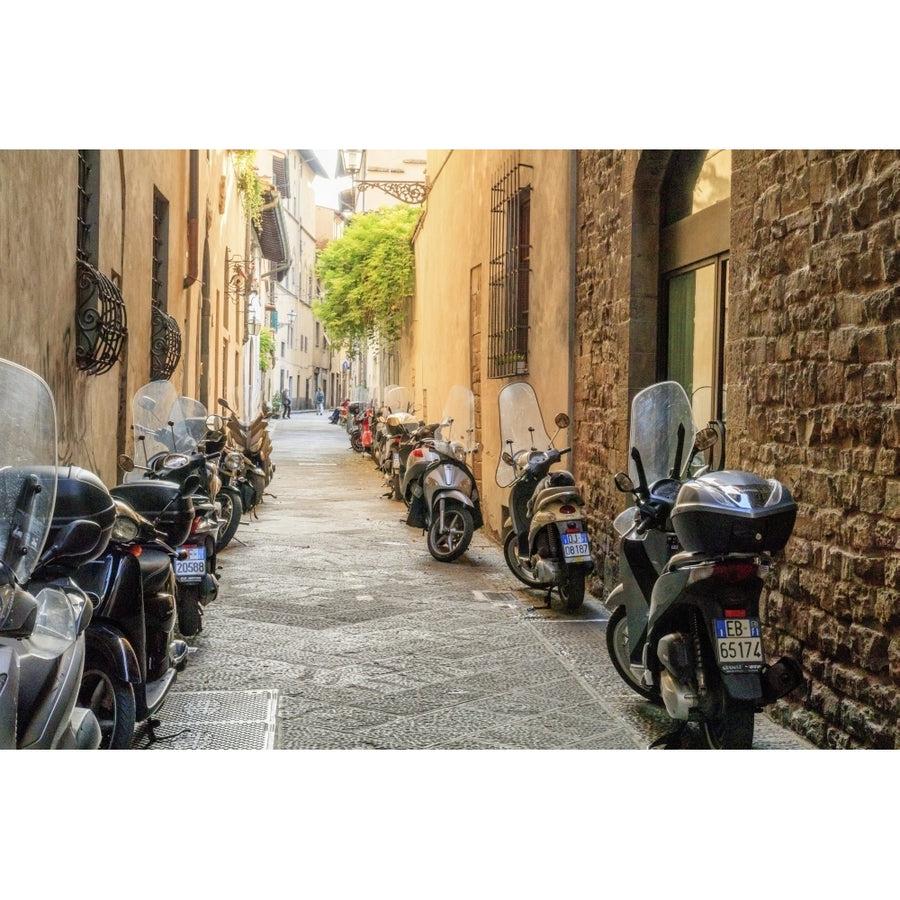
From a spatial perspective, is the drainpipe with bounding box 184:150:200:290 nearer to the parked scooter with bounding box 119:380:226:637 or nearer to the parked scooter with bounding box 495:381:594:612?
the parked scooter with bounding box 119:380:226:637

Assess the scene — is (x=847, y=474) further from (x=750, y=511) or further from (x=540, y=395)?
(x=540, y=395)

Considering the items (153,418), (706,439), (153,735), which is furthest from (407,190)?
(153,735)

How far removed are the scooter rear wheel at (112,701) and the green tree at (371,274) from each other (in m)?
16.5

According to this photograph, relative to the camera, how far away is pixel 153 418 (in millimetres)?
6777

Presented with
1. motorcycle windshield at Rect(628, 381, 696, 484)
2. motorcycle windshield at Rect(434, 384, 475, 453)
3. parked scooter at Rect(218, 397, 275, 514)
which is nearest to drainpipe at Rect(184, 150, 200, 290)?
parked scooter at Rect(218, 397, 275, 514)

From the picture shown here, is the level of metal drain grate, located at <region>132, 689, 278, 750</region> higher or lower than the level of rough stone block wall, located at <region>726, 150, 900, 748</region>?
lower

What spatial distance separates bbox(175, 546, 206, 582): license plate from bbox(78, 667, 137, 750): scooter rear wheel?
184 centimetres

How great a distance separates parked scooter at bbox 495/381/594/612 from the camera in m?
6.26

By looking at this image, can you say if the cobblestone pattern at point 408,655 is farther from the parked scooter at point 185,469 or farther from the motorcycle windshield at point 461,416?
the motorcycle windshield at point 461,416

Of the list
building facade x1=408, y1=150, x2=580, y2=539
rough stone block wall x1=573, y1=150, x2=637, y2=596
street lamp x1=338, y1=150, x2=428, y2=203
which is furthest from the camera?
street lamp x1=338, y1=150, x2=428, y2=203

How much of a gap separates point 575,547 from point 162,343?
4.50 meters

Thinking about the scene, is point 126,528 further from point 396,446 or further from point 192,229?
point 396,446

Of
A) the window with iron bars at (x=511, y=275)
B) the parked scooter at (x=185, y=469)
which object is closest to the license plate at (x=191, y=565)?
the parked scooter at (x=185, y=469)

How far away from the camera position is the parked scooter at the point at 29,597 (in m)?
2.28
